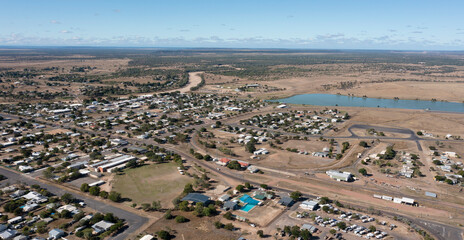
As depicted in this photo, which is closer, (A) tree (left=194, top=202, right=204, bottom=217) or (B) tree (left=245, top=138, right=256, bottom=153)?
(A) tree (left=194, top=202, right=204, bottom=217)

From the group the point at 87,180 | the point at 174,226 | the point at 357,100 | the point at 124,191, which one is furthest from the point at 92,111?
the point at 357,100

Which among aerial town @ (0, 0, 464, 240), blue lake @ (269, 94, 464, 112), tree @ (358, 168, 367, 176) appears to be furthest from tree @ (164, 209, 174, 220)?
blue lake @ (269, 94, 464, 112)

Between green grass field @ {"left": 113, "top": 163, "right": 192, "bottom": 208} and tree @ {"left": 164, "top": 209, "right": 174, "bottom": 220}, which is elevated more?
tree @ {"left": 164, "top": 209, "right": 174, "bottom": 220}

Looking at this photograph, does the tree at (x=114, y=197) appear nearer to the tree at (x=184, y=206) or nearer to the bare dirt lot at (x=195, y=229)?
the bare dirt lot at (x=195, y=229)

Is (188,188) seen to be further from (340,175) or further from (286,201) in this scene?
(340,175)

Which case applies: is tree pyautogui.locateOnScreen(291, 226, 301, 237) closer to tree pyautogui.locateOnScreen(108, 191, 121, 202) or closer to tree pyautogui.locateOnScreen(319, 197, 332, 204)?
tree pyautogui.locateOnScreen(319, 197, 332, 204)

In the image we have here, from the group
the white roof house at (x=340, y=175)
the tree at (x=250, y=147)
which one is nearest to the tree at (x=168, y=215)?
the tree at (x=250, y=147)

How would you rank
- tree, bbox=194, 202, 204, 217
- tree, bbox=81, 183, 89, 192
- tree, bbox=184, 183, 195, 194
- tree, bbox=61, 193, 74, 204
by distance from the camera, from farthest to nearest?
tree, bbox=81, 183, 89, 192 → tree, bbox=184, 183, 195, 194 → tree, bbox=61, 193, 74, 204 → tree, bbox=194, 202, 204, 217
